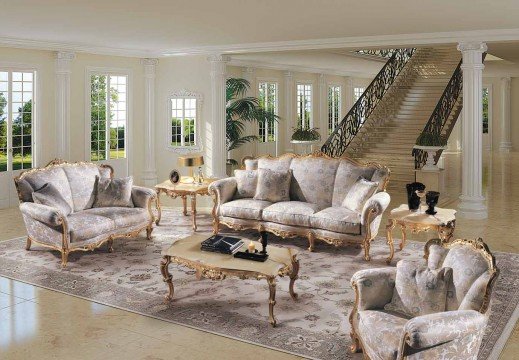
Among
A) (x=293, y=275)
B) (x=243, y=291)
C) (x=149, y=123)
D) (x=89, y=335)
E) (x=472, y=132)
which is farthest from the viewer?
(x=149, y=123)

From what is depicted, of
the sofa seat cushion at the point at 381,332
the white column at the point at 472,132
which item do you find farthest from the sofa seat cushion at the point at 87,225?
the white column at the point at 472,132

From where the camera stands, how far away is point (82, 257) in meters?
7.60

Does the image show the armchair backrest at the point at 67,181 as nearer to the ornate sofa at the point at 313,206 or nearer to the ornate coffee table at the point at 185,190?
the ornate coffee table at the point at 185,190

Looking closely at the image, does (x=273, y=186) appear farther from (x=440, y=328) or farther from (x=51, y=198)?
(x=440, y=328)

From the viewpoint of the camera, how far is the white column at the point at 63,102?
1198 centimetres

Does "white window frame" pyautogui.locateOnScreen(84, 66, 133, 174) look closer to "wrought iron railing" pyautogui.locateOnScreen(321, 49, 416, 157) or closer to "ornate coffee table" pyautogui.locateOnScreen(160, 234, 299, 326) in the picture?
"wrought iron railing" pyautogui.locateOnScreen(321, 49, 416, 157)

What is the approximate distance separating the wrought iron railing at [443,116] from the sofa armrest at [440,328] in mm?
9734

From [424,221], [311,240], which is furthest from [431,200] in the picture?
[311,240]

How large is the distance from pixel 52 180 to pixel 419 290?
546 centimetres

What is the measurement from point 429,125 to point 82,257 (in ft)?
29.5

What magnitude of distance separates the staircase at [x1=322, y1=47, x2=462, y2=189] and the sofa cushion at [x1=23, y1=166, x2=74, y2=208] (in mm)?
7875

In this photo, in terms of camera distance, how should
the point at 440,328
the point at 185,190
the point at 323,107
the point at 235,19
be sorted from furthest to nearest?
the point at 323,107, the point at 185,190, the point at 235,19, the point at 440,328

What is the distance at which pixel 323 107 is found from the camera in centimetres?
2089

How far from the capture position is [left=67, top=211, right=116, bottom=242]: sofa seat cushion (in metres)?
7.33
